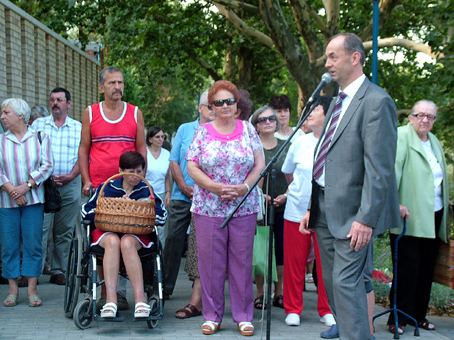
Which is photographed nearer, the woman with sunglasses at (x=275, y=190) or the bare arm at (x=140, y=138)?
the bare arm at (x=140, y=138)

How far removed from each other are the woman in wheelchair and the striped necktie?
2.00 meters

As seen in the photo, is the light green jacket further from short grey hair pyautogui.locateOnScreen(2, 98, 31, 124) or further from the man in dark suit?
short grey hair pyautogui.locateOnScreen(2, 98, 31, 124)

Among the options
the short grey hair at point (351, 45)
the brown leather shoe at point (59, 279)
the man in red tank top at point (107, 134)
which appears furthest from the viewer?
the brown leather shoe at point (59, 279)

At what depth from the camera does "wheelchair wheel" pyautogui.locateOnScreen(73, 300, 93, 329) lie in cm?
556

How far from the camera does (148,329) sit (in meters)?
5.83

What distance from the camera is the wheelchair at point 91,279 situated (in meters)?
5.60

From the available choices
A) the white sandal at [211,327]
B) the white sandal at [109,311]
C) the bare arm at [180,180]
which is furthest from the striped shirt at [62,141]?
the white sandal at [211,327]

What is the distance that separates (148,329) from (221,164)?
163cm

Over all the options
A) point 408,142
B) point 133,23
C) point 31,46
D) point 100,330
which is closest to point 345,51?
point 408,142

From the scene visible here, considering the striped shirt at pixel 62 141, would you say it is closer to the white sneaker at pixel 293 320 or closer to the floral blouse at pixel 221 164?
the floral blouse at pixel 221 164

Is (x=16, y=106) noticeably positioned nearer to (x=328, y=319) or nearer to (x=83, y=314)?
(x=83, y=314)

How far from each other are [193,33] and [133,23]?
2024 millimetres

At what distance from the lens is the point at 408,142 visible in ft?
19.9

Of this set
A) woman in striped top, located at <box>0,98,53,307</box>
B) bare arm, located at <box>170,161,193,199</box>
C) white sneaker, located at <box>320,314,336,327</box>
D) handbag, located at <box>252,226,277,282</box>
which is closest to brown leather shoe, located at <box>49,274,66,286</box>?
woman in striped top, located at <box>0,98,53,307</box>
